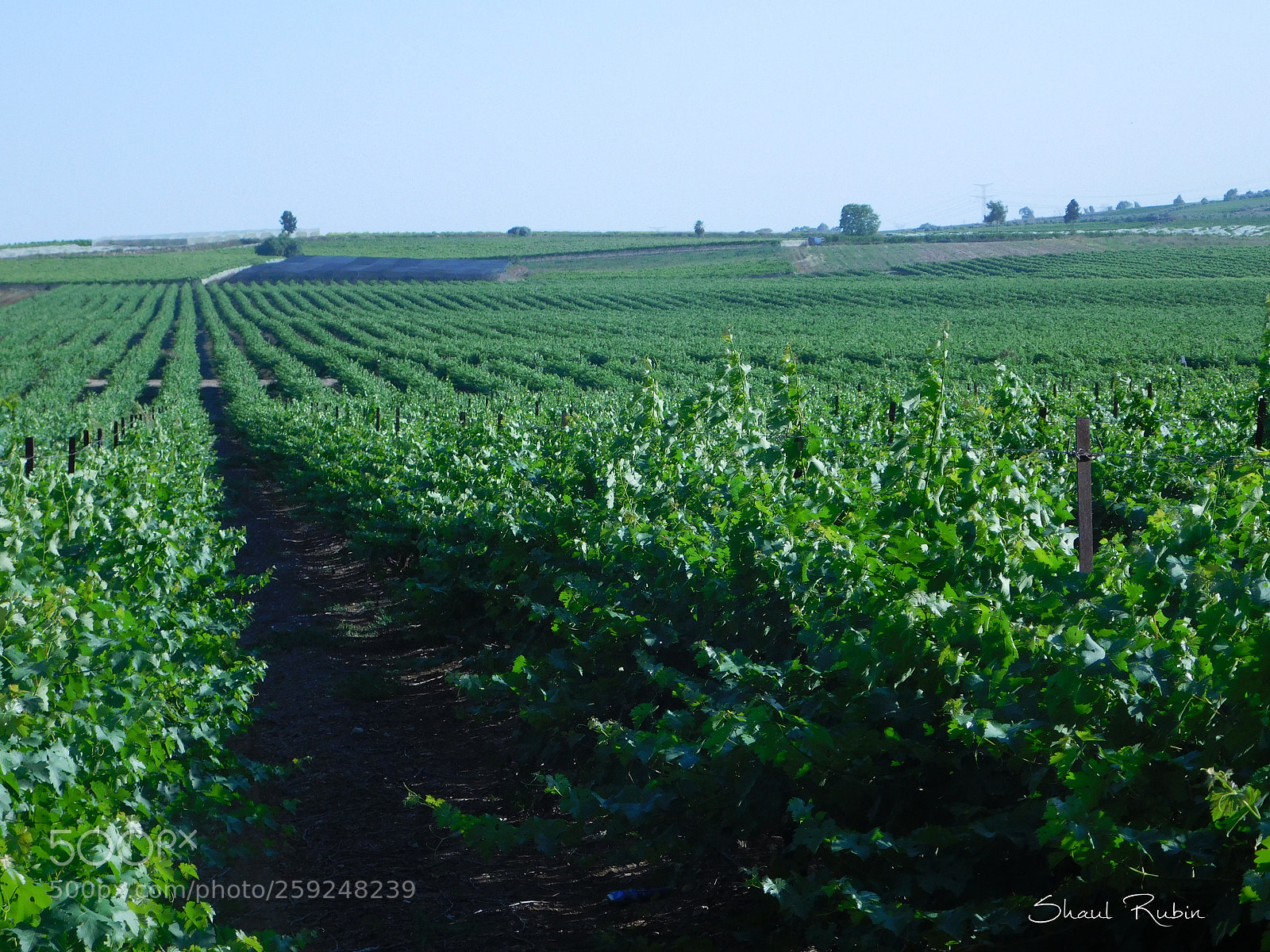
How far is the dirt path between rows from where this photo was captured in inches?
178

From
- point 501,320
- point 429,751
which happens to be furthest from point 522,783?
point 501,320

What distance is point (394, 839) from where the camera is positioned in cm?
551

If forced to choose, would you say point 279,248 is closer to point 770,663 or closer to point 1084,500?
point 770,663

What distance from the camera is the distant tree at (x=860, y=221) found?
115 meters

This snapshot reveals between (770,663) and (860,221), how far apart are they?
117424mm

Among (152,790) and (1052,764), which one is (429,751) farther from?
(1052,764)

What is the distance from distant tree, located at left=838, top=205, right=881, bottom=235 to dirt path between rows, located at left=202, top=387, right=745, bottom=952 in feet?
369

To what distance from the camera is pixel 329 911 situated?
4762 mm

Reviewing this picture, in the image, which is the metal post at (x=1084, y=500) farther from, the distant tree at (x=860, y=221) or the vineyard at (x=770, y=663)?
the distant tree at (x=860, y=221)

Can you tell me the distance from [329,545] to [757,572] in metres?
11.0
